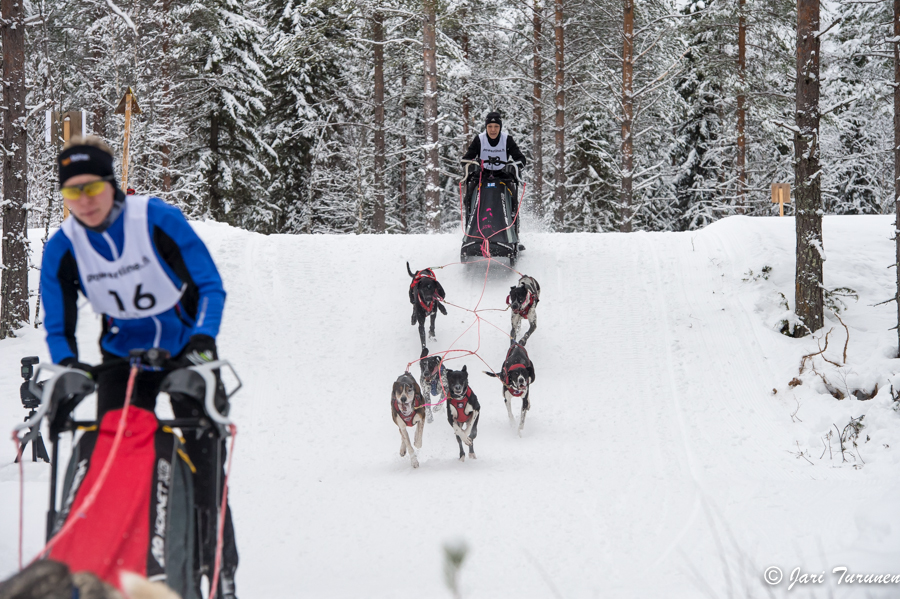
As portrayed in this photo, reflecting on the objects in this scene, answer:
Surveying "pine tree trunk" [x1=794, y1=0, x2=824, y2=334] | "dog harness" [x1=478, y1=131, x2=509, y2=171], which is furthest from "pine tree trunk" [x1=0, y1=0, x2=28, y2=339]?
"pine tree trunk" [x1=794, y1=0, x2=824, y2=334]

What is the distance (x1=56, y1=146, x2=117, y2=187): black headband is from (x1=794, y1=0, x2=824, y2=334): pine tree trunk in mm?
8057

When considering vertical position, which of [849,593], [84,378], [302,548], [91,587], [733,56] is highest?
[733,56]

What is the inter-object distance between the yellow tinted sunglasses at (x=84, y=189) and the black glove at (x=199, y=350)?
28.4 inches

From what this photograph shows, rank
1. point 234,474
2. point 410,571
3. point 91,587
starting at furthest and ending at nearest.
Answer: point 234,474, point 410,571, point 91,587

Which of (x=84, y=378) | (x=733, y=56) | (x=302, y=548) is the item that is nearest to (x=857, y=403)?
(x=302, y=548)

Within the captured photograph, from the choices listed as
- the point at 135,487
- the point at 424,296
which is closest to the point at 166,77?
the point at 424,296

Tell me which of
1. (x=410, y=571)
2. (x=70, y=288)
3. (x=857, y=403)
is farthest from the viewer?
(x=857, y=403)

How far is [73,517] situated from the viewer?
225 cm

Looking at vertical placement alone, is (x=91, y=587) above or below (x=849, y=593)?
above

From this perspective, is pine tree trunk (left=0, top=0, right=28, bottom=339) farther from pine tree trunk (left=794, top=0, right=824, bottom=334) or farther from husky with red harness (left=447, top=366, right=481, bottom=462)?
pine tree trunk (left=794, top=0, right=824, bottom=334)

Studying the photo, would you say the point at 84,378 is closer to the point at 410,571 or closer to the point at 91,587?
the point at 91,587

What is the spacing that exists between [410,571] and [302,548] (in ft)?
3.11

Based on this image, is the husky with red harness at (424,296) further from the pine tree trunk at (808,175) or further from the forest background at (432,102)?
the forest background at (432,102)

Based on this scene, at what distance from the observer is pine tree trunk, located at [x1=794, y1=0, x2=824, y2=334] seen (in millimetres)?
8281
